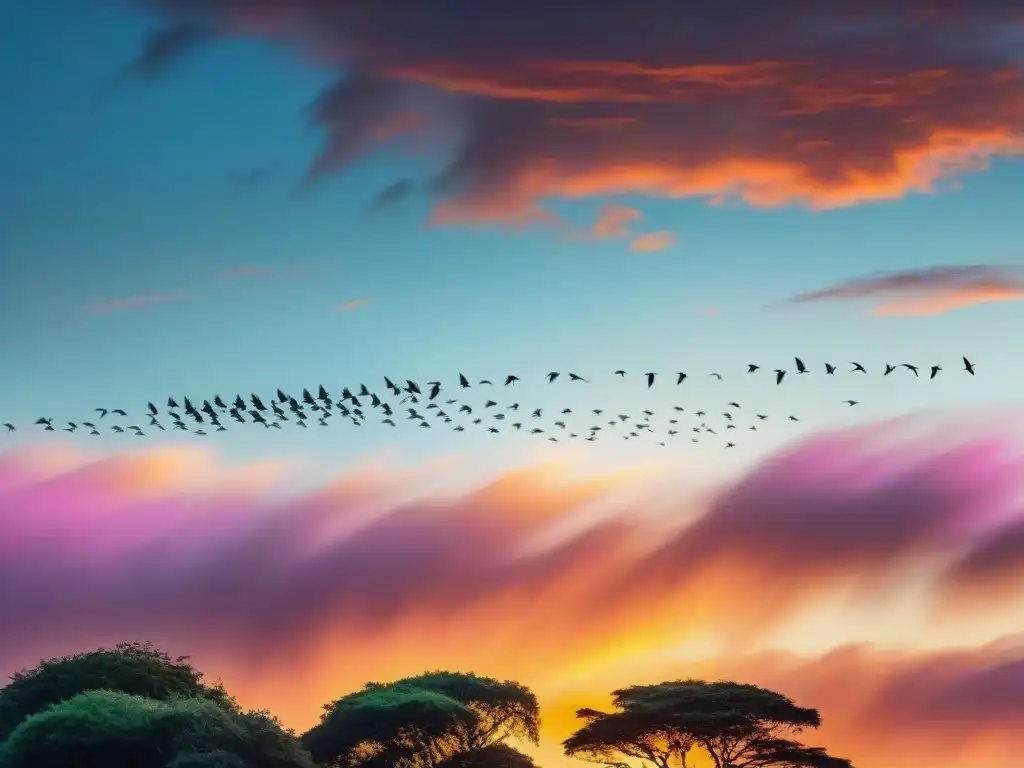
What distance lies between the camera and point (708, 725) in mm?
85312

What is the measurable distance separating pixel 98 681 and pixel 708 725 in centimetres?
3501

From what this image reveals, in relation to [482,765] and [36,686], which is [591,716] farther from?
[36,686]

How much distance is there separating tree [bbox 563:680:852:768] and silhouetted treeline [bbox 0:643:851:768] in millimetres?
59

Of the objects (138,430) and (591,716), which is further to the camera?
(591,716)

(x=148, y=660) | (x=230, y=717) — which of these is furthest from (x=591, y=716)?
(x=230, y=717)

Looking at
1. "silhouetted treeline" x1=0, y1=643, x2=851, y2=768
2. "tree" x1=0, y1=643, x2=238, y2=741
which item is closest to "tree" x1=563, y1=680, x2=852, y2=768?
"silhouetted treeline" x1=0, y1=643, x2=851, y2=768

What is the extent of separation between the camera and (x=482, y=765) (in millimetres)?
85812

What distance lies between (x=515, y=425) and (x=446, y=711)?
1157 inches

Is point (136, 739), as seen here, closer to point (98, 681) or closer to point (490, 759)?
point (98, 681)

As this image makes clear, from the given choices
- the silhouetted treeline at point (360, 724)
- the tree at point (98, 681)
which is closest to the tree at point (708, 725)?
the silhouetted treeline at point (360, 724)

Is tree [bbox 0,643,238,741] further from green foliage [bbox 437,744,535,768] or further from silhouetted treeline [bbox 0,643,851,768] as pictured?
green foliage [bbox 437,744,535,768]

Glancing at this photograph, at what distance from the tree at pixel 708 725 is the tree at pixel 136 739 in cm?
3202

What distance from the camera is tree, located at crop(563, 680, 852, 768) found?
85250mm

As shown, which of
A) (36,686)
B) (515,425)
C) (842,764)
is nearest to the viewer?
(515,425)
